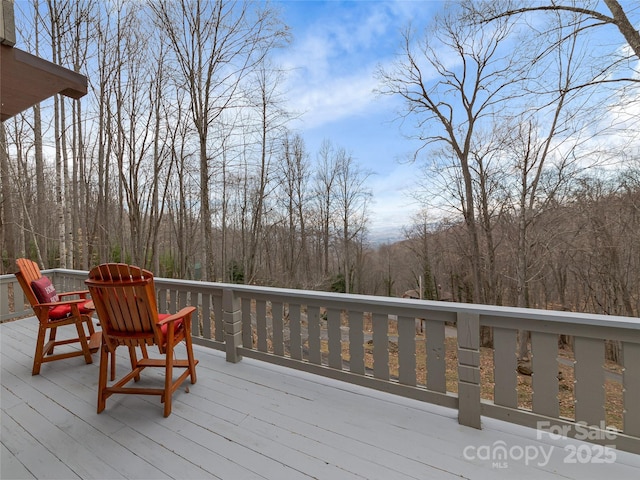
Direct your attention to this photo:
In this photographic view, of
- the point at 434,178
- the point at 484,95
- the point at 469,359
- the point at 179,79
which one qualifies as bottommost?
the point at 469,359

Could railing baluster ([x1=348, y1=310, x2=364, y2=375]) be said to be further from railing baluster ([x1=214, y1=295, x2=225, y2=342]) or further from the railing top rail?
railing baluster ([x1=214, y1=295, x2=225, y2=342])

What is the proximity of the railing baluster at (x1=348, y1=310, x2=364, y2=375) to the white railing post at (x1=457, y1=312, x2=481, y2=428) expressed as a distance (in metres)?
0.67

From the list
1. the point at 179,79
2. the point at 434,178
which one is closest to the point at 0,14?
the point at 179,79

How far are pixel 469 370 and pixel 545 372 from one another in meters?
0.38

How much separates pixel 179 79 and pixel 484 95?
29.2 ft

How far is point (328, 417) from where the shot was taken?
1.91m

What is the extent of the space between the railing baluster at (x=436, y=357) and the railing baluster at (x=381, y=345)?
29 cm

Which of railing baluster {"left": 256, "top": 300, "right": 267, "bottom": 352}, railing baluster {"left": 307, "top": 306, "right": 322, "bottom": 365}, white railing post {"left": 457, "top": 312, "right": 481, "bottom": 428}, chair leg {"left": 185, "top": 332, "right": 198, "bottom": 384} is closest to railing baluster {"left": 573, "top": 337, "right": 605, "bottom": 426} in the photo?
white railing post {"left": 457, "top": 312, "right": 481, "bottom": 428}

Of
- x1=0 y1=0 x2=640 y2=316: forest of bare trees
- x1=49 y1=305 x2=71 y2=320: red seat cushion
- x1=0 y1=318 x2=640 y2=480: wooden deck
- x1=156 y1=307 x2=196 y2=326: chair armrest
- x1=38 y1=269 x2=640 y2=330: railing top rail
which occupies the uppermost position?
x1=0 y1=0 x2=640 y2=316: forest of bare trees

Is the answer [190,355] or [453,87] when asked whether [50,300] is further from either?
[453,87]

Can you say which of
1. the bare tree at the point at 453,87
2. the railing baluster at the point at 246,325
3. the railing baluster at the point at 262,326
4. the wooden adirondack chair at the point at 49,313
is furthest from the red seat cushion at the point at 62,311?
the bare tree at the point at 453,87

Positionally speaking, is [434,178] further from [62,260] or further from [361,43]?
[62,260]

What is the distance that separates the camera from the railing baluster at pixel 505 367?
1.71 meters

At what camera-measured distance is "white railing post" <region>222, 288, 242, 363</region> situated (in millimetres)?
2727
